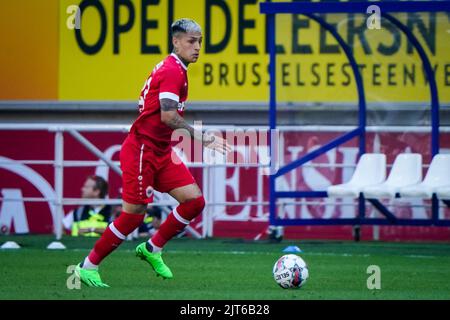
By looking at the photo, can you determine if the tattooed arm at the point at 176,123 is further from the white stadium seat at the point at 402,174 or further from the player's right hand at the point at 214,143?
the white stadium seat at the point at 402,174

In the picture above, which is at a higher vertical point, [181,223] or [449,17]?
[449,17]

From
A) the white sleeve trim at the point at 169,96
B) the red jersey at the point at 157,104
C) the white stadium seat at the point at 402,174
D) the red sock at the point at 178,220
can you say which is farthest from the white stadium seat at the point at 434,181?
the white sleeve trim at the point at 169,96

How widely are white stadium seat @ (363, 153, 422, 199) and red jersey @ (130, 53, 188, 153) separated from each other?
4396 millimetres

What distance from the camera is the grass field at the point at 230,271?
9.34 m

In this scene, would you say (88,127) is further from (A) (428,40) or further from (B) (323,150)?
(A) (428,40)

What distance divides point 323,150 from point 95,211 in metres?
2.77

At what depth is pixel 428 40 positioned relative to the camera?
14852 millimetres

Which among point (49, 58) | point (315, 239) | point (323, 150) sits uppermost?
point (49, 58)

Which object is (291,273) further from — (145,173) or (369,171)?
(369,171)

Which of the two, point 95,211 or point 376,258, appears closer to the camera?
point 376,258

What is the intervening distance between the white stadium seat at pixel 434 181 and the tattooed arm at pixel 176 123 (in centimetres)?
437
